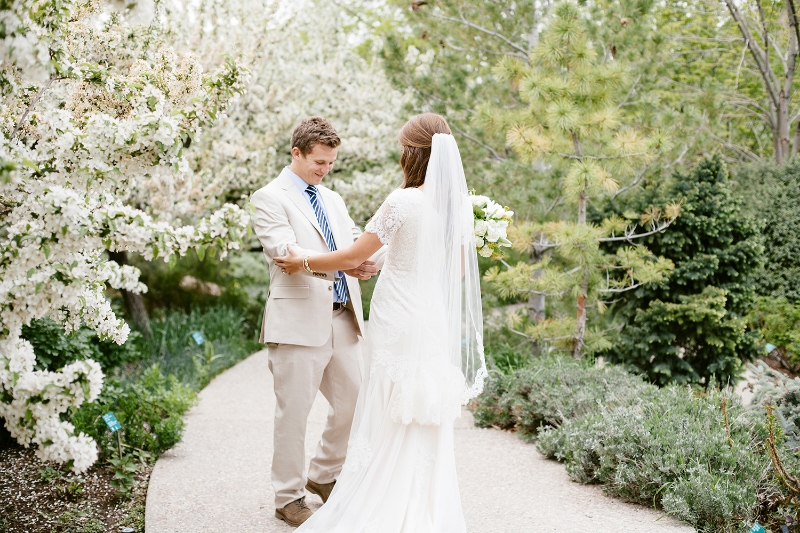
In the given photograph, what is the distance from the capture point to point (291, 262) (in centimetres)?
381

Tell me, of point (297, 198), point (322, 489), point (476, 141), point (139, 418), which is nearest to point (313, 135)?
point (297, 198)

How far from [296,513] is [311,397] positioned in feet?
1.98

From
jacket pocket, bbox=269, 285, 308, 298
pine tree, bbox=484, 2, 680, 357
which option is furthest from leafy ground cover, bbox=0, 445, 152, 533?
pine tree, bbox=484, 2, 680, 357

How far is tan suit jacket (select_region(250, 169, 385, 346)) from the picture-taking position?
3.91 m

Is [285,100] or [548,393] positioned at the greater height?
[285,100]

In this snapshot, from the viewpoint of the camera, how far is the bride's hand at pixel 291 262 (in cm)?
379

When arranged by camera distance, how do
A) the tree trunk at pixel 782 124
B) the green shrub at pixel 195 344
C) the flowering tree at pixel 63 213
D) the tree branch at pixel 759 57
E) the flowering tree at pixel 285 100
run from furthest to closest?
the tree trunk at pixel 782 124 → the tree branch at pixel 759 57 → the flowering tree at pixel 285 100 → the green shrub at pixel 195 344 → the flowering tree at pixel 63 213

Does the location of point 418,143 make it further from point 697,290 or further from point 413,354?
point 697,290

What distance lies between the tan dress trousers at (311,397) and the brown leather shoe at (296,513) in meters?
0.03

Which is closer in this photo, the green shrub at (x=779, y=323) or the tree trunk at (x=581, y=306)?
the tree trunk at (x=581, y=306)

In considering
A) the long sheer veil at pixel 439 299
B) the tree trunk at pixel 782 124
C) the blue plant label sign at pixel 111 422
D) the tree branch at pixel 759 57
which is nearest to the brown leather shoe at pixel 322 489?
the long sheer veil at pixel 439 299

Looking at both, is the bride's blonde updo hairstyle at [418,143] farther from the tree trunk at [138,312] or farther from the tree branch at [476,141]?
the tree trunk at [138,312]

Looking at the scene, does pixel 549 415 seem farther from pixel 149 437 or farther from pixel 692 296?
pixel 149 437

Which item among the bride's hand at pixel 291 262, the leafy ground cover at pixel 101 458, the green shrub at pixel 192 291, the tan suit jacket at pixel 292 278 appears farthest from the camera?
the green shrub at pixel 192 291
